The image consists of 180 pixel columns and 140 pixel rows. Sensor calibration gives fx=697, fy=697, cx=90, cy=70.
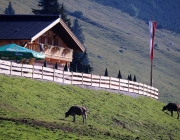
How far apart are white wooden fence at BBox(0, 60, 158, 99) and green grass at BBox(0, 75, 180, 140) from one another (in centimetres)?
85

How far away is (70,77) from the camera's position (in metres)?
55.2

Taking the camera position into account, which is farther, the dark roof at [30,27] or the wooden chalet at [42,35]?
the wooden chalet at [42,35]

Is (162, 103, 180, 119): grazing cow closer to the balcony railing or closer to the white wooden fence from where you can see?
the white wooden fence

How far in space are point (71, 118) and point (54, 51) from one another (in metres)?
23.4

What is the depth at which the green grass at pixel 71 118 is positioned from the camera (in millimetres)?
36906

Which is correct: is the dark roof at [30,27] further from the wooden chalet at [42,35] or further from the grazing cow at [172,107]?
the grazing cow at [172,107]

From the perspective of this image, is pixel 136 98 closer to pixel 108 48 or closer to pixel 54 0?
pixel 54 0

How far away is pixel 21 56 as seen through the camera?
53312 mm

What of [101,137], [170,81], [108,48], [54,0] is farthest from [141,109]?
[108,48]

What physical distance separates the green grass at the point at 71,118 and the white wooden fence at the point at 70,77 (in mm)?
846

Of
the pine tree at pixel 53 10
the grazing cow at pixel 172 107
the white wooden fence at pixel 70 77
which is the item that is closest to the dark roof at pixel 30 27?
the white wooden fence at pixel 70 77

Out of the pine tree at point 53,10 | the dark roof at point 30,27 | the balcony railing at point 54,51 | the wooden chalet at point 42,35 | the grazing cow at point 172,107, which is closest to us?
the grazing cow at point 172,107

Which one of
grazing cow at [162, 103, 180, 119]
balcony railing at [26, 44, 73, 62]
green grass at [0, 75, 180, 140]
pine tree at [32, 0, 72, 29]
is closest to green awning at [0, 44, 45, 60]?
green grass at [0, 75, 180, 140]

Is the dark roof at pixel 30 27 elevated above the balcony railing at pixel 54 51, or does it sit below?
above
